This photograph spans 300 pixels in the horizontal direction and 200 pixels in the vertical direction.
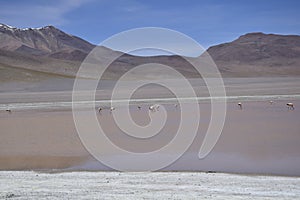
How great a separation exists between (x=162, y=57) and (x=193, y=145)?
4764 inches

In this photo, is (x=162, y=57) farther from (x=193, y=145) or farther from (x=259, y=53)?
(x=193, y=145)

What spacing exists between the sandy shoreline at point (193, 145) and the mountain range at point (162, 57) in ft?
189

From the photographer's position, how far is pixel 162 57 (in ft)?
440

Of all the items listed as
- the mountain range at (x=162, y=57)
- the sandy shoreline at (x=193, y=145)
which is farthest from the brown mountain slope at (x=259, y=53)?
the sandy shoreline at (x=193, y=145)

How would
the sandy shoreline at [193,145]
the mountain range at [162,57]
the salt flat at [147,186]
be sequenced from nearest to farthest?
the salt flat at [147,186] < the sandy shoreline at [193,145] < the mountain range at [162,57]

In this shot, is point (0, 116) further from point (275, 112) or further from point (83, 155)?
point (275, 112)

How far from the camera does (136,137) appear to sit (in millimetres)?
16094

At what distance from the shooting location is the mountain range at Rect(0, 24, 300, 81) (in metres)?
88.3

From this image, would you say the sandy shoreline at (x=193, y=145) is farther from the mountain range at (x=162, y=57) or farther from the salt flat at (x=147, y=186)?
the mountain range at (x=162, y=57)

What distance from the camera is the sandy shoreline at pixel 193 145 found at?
11.3 m

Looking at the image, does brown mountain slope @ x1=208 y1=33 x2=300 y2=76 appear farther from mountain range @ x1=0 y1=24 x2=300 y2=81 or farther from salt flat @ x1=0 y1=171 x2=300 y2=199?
salt flat @ x1=0 y1=171 x2=300 y2=199

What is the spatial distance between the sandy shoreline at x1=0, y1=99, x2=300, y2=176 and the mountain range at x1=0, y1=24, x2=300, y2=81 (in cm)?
5766

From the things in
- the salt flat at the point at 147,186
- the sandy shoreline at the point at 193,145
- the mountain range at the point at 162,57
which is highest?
the mountain range at the point at 162,57

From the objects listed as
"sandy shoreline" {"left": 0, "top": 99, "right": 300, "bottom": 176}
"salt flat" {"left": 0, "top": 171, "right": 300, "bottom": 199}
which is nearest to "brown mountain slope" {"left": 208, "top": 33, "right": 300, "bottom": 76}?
"sandy shoreline" {"left": 0, "top": 99, "right": 300, "bottom": 176}
